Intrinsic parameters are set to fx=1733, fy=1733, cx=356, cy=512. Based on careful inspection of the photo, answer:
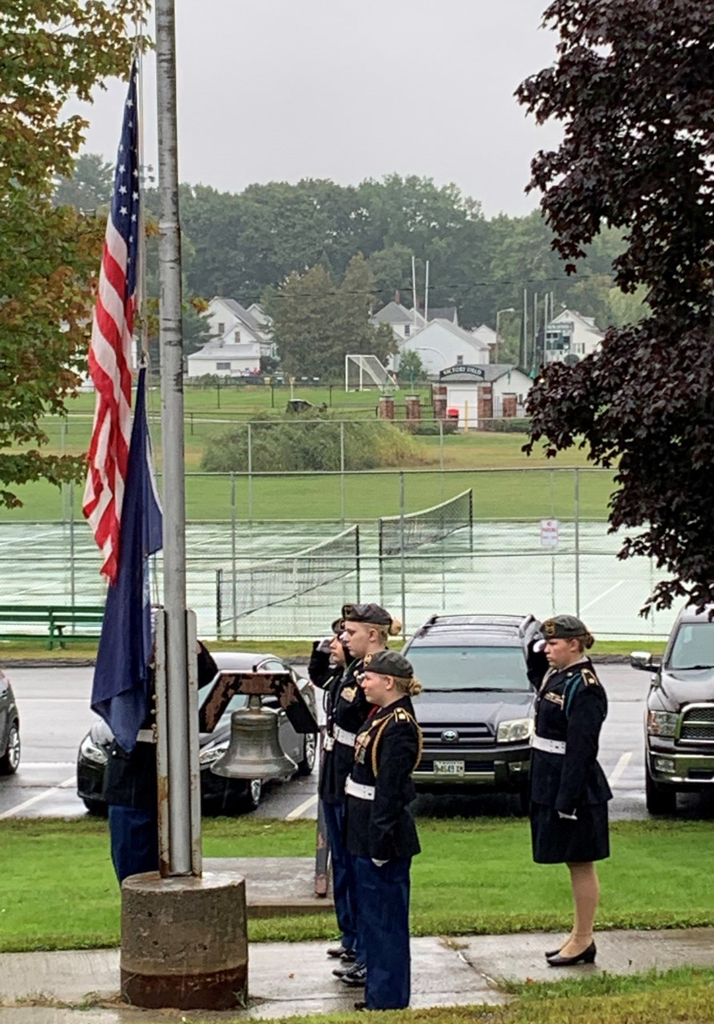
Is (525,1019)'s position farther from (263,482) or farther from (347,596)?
(263,482)

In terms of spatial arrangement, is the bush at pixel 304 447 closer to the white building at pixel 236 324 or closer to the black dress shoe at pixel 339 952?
the black dress shoe at pixel 339 952

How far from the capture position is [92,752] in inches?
664

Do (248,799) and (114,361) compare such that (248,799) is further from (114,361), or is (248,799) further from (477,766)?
(114,361)

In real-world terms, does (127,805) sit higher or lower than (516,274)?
lower

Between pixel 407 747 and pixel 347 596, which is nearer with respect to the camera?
pixel 407 747

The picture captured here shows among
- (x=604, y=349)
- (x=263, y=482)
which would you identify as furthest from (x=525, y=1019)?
(x=263, y=482)

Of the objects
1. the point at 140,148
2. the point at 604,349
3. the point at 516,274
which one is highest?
the point at 516,274

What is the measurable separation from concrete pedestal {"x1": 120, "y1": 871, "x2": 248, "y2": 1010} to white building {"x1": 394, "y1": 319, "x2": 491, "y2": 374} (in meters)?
111

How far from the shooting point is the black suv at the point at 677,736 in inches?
642

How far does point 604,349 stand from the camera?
9859mm

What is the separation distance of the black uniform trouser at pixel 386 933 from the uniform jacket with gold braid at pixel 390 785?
9 centimetres

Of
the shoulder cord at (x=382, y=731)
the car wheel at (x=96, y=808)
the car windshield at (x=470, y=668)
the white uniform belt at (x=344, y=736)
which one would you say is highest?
the shoulder cord at (x=382, y=731)

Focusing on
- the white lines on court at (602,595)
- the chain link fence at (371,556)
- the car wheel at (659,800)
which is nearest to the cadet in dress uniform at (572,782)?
the car wheel at (659,800)

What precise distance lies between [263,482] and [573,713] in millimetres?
68906
